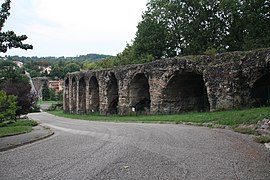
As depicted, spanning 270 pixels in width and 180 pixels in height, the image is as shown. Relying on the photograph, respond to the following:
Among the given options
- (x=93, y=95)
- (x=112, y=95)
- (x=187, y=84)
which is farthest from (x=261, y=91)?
(x=93, y=95)

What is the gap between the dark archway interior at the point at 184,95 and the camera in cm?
2750

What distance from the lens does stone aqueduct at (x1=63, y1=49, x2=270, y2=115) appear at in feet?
67.7

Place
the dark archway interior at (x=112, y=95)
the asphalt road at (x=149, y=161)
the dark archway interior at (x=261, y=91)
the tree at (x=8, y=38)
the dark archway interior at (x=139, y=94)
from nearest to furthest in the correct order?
1. the asphalt road at (x=149, y=161)
2. the tree at (x=8, y=38)
3. the dark archway interior at (x=261, y=91)
4. the dark archway interior at (x=139, y=94)
5. the dark archway interior at (x=112, y=95)

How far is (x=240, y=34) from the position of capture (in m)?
44.8

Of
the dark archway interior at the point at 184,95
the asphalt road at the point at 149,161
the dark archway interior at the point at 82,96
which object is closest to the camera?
the asphalt road at the point at 149,161

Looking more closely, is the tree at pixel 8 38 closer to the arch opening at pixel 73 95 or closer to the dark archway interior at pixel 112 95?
the dark archway interior at pixel 112 95

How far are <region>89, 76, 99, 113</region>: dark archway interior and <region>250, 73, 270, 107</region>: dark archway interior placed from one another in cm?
2439

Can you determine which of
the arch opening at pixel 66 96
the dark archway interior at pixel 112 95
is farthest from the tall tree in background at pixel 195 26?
the dark archway interior at pixel 112 95

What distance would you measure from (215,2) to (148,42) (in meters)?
11.3

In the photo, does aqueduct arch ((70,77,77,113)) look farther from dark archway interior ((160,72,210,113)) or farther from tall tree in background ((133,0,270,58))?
dark archway interior ((160,72,210,113))

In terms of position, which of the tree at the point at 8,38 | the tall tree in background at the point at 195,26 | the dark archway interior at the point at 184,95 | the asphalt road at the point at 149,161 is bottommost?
the asphalt road at the point at 149,161

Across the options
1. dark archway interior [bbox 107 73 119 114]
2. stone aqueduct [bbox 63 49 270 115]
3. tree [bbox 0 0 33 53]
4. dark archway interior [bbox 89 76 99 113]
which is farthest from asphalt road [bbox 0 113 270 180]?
dark archway interior [bbox 89 76 99 113]

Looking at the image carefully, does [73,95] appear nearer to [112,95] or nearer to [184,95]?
[112,95]

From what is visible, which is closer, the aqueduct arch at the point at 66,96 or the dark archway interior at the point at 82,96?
the dark archway interior at the point at 82,96
